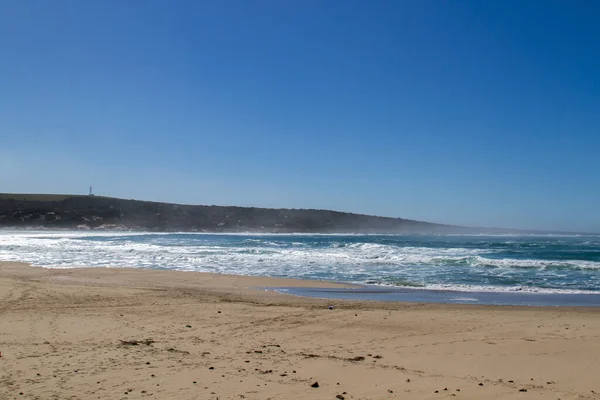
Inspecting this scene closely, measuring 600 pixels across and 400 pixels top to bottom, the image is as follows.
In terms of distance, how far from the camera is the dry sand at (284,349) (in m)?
4.65

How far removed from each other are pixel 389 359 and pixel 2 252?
81.6 feet

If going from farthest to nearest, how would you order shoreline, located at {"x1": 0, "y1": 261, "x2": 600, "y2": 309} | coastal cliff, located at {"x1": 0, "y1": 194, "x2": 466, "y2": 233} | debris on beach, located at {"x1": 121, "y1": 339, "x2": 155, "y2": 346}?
1. coastal cliff, located at {"x1": 0, "y1": 194, "x2": 466, "y2": 233}
2. shoreline, located at {"x1": 0, "y1": 261, "x2": 600, "y2": 309}
3. debris on beach, located at {"x1": 121, "y1": 339, "x2": 155, "y2": 346}

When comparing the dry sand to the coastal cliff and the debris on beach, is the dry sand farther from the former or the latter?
the coastal cliff

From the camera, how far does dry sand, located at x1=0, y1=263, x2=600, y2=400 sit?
465 cm

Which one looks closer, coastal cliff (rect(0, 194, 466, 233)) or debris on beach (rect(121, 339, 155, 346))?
debris on beach (rect(121, 339, 155, 346))

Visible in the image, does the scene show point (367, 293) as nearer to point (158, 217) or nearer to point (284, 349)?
point (284, 349)

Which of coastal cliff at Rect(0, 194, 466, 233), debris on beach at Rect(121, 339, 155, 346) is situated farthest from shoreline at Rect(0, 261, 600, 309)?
coastal cliff at Rect(0, 194, 466, 233)

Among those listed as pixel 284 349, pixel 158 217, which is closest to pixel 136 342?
pixel 284 349

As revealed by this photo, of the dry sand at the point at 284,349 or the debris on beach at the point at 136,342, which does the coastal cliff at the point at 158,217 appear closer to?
Result: the dry sand at the point at 284,349

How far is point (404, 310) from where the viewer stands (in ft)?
31.3

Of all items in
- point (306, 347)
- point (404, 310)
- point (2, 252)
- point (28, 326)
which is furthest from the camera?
point (2, 252)

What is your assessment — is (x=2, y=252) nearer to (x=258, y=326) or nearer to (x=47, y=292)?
(x=47, y=292)

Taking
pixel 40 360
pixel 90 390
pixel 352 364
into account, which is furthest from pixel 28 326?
pixel 352 364

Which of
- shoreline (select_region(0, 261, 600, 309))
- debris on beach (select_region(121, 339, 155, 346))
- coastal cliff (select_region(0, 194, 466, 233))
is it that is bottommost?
shoreline (select_region(0, 261, 600, 309))
